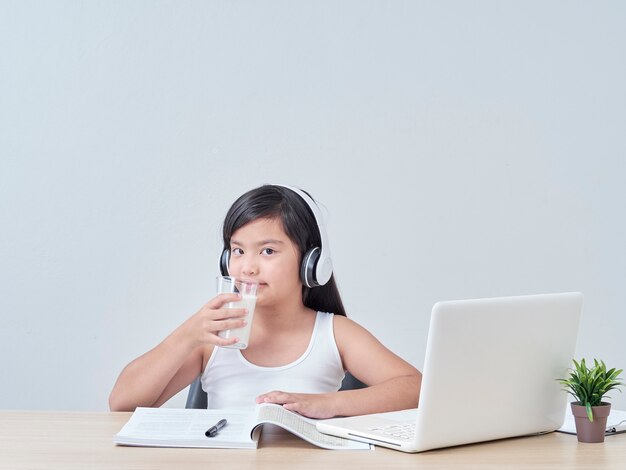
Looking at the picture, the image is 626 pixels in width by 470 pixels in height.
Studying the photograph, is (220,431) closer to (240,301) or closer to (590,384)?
(240,301)

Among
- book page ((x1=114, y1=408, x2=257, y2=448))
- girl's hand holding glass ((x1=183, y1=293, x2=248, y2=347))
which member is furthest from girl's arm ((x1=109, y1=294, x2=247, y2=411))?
book page ((x1=114, y1=408, x2=257, y2=448))

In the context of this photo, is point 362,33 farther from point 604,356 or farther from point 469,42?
point 604,356

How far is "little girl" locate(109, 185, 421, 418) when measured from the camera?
67.6 inches

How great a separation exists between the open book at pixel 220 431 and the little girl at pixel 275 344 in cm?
27

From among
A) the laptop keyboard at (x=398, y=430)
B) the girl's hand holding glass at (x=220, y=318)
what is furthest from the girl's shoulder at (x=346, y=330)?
the laptop keyboard at (x=398, y=430)

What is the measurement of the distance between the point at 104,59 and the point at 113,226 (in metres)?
0.53

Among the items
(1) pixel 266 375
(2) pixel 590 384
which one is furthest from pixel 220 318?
(2) pixel 590 384

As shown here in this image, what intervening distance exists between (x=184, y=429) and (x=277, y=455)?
0.60ft

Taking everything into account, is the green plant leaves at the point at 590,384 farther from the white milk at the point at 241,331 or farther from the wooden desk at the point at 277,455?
the white milk at the point at 241,331

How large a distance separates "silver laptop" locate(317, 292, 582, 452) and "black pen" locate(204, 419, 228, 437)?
0.16 meters

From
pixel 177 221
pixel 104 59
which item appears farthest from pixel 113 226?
pixel 104 59

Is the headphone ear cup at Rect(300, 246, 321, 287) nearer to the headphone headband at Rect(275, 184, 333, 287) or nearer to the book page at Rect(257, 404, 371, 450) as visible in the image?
the headphone headband at Rect(275, 184, 333, 287)

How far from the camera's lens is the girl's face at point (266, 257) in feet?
5.92

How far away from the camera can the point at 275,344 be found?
6.17 ft
